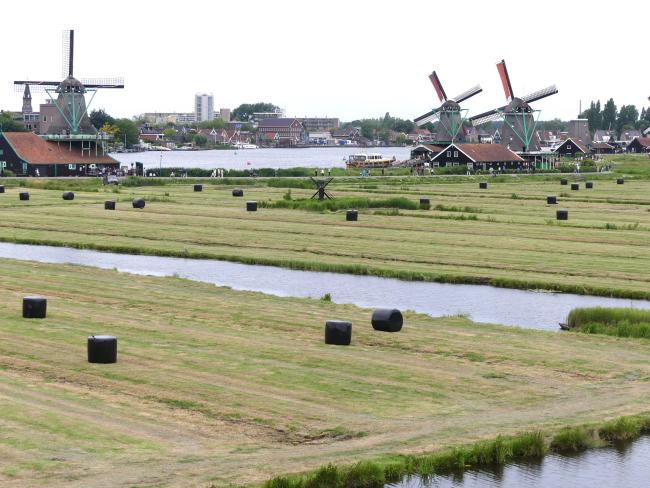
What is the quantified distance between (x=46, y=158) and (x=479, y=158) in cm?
5337

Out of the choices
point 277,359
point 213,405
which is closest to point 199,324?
point 277,359

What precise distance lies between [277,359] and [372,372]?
221 cm

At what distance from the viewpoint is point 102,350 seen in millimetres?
24016

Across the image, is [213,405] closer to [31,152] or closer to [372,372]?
[372,372]

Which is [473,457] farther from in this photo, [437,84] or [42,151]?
[437,84]

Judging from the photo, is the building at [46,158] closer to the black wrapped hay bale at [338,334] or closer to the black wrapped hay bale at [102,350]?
the black wrapped hay bale at [338,334]

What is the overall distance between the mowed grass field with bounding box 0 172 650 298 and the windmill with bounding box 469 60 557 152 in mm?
79135

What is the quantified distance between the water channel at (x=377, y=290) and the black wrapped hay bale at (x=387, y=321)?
4.71m

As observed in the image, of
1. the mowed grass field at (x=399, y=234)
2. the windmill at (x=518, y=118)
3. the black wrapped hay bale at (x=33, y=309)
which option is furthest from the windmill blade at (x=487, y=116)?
the black wrapped hay bale at (x=33, y=309)

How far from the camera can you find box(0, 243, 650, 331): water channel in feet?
114

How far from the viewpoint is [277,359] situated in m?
25.3

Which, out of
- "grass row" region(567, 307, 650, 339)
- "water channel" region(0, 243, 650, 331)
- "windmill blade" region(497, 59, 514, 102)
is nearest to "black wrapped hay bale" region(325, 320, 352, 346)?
"water channel" region(0, 243, 650, 331)

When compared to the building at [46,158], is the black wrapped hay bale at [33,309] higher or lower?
lower

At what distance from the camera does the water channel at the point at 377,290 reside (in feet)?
114
